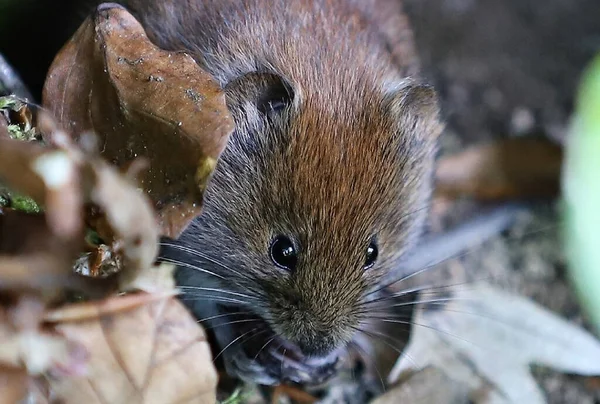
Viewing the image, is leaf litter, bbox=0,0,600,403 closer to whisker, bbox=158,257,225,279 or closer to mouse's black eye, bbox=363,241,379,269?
whisker, bbox=158,257,225,279

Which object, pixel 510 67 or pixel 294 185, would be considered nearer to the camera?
pixel 294 185

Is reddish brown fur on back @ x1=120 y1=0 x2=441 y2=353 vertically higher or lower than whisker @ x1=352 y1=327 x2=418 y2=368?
higher

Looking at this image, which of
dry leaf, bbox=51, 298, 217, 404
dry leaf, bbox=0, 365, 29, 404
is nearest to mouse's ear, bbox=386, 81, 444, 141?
dry leaf, bbox=51, 298, 217, 404

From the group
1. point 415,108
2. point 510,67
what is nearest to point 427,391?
point 415,108

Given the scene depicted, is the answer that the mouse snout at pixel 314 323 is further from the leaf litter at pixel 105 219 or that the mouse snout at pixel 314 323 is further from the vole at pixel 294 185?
the leaf litter at pixel 105 219

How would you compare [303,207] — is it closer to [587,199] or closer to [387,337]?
[387,337]

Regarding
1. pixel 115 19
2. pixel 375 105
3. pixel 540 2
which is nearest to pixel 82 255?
pixel 115 19

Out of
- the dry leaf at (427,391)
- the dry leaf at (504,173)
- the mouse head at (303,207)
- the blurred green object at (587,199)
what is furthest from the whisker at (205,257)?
the dry leaf at (504,173)

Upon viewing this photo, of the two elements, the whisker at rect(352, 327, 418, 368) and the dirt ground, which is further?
the dirt ground

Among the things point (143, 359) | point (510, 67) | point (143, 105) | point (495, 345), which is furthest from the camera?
point (510, 67)
